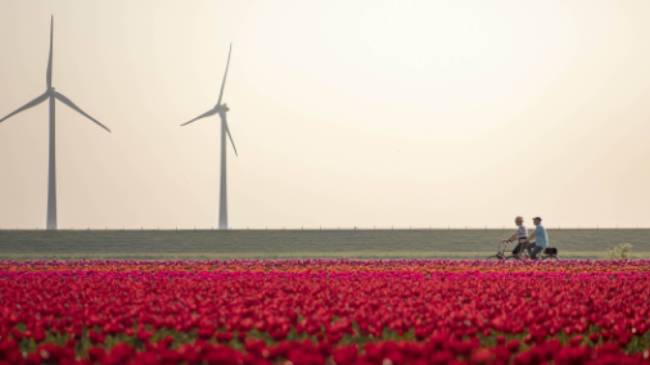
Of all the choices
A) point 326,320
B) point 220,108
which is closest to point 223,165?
point 220,108

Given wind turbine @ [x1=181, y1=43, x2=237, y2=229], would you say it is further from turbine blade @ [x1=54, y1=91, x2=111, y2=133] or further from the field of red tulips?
the field of red tulips

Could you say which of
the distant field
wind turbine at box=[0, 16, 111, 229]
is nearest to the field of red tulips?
the distant field

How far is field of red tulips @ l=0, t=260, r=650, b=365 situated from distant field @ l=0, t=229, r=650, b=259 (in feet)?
108

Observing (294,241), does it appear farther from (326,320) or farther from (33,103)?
(326,320)

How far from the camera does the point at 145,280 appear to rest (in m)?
22.8

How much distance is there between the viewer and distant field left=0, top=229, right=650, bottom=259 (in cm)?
5694

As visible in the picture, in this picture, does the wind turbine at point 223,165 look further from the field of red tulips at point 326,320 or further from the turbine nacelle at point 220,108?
the field of red tulips at point 326,320

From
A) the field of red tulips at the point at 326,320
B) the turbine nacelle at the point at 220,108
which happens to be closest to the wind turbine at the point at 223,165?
the turbine nacelle at the point at 220,108

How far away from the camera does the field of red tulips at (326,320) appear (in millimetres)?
9688

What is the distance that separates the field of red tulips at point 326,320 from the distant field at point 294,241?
33.0 metres

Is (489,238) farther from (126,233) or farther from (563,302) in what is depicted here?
(563,302)

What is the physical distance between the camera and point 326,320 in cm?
1359

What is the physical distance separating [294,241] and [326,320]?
4738 cm

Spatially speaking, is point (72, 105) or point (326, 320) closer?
point (326, 320)
